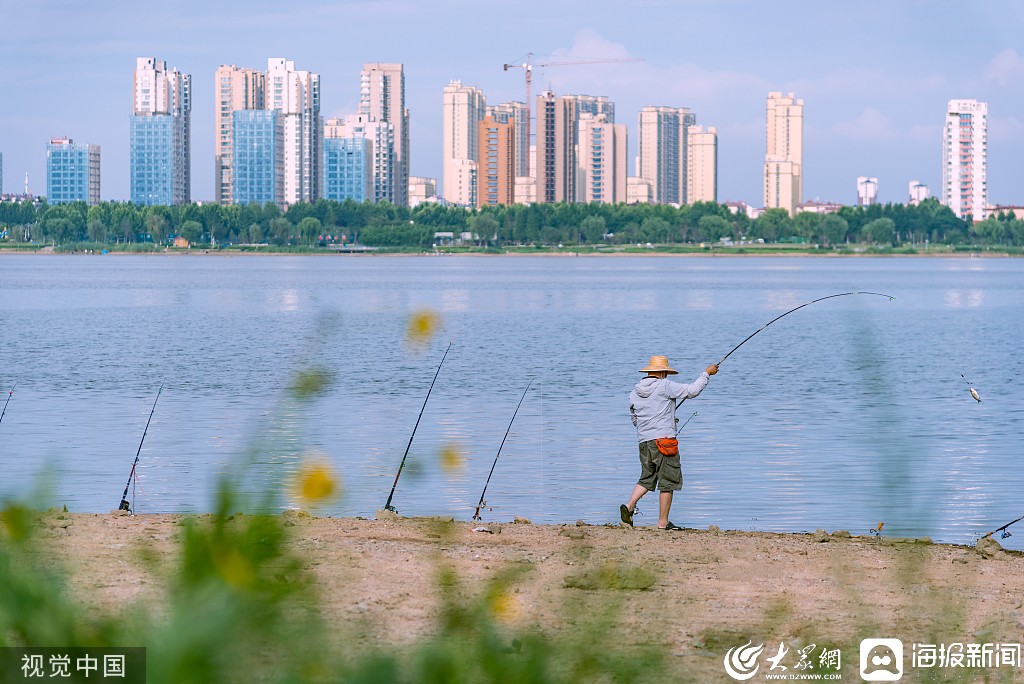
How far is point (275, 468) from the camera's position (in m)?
2.37

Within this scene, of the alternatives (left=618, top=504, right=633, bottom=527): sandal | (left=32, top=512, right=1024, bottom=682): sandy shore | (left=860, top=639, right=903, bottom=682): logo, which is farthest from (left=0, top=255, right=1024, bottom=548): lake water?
(left=618, top=504, right=633, bottom=527): sandal

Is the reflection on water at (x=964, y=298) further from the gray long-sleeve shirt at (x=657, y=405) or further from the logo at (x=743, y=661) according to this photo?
the logo at (x=743, y=661)

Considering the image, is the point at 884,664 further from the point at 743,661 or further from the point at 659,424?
the point at 659,424

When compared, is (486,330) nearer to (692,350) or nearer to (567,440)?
(692,350)

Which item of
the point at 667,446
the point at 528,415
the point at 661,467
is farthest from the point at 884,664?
the point at 528,415

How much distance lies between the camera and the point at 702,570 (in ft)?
31.7

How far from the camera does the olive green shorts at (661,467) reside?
11769 mm

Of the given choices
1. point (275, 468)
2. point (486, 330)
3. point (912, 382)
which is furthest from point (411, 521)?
point (486, 330)

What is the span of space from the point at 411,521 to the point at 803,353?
120 ft

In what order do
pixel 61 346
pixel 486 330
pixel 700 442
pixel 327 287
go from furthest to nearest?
pixel 327 287, pixel 486 330, pixel 61 346, pixel 700 442

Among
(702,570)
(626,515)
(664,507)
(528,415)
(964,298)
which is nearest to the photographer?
(702,570)

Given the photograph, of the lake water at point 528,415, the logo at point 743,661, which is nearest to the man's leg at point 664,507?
the lake water at point 528,415

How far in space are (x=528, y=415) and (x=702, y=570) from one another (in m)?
16.4

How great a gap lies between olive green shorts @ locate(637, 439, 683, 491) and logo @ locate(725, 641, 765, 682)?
15.2 ft
